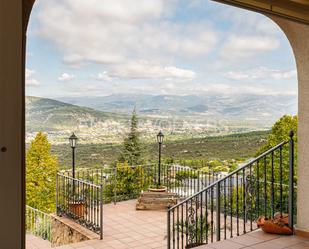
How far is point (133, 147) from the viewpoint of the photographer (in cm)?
895

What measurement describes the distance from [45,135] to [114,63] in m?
2.70

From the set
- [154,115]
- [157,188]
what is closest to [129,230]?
[157,188]

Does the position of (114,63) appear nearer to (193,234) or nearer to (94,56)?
(94,56)

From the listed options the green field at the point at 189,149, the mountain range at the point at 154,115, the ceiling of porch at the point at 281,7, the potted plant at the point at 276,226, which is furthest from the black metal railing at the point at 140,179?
the ceiling of porch at the point at 281,7

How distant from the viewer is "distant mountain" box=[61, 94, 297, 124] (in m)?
8.83

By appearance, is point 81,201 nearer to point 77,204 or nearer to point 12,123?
point 77,204

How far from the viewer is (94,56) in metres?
8.78

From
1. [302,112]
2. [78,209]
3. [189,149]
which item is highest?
[302,112]

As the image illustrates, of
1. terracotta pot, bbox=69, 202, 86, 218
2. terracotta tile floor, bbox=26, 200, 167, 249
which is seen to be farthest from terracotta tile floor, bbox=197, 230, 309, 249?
terracotta pot, bbox=69, 202, 86, 218

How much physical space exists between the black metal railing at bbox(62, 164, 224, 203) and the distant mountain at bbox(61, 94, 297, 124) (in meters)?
1.98

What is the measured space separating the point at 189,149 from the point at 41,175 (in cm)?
339

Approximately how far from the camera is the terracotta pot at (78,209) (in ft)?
18.9

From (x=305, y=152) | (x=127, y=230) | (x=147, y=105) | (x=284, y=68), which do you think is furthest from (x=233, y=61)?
(x=305, y=152)

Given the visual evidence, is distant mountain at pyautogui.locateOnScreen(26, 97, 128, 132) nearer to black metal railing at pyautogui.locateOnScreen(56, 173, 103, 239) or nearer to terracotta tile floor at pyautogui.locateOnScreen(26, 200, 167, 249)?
black metal railing at pyautogui.locateOnScreen(56, 173, 103, 239)
